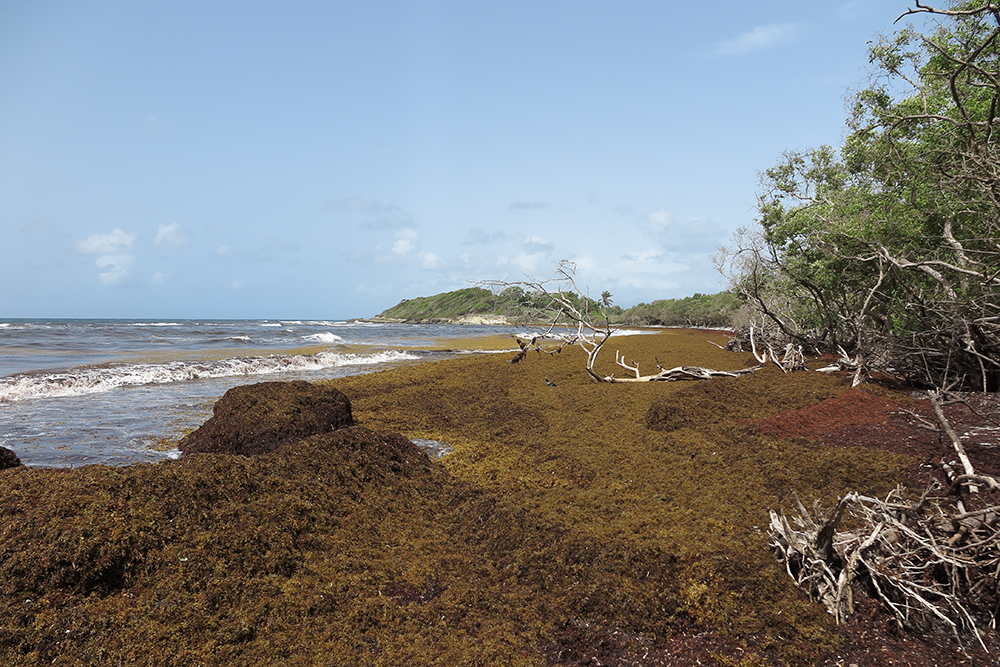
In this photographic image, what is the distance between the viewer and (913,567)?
3.05m

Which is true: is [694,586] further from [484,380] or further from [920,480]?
[484,380]

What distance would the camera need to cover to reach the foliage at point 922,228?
6613 millimetres

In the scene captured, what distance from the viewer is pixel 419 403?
440 inches

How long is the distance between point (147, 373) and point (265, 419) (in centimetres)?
1089

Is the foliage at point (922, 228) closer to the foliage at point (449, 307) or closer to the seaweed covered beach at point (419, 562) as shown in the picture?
the seaweed covered beach at point (419, 562)

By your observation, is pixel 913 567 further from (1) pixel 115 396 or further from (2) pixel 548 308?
(1) pixel 115 396

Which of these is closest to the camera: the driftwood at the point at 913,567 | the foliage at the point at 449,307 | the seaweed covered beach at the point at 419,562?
the seaweed covered beach at the point at 419,562

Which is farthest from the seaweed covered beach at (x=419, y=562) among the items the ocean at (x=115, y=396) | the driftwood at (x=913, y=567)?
the ocean at (x=115, y=396)

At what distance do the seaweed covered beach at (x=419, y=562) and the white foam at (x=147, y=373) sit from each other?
1121 centimetres

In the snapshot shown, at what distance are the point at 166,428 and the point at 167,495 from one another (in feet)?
20.8

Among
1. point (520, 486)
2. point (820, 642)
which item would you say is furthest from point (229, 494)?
point (820, 642)

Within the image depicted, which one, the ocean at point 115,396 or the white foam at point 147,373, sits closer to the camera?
the ocean at point 115,396

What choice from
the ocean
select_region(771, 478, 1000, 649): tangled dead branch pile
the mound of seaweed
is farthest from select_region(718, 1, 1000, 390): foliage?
the ocean

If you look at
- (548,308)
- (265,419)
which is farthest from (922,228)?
(265,419)
